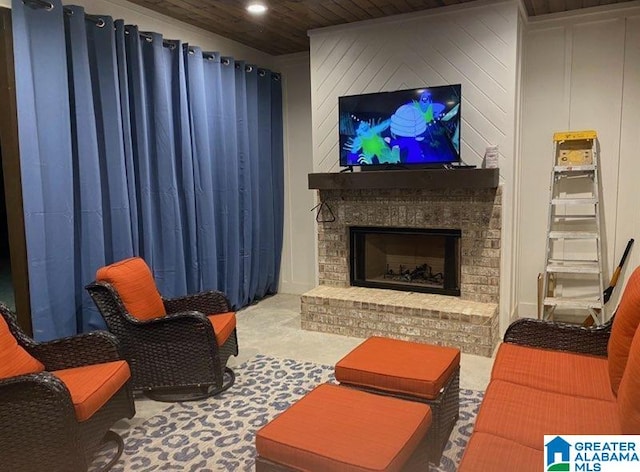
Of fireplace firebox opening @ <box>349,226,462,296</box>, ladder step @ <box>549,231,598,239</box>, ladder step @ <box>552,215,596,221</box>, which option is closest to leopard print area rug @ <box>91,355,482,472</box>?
fireplace firebox opening @ <box>349,226,462,296</box>

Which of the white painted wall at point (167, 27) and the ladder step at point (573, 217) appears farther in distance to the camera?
the ladder step at point (573, 217)

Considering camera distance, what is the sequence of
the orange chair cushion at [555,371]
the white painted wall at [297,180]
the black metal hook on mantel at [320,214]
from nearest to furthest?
the orange chair cushion at [555,371]
the black metal hook on mantel at [320,214]
the white painted wall at [297,180]

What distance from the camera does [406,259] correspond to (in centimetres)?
444

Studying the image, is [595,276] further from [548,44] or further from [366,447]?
[366,447]

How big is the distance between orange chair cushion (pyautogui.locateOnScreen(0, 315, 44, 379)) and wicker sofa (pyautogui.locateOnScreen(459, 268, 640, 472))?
1.88 m

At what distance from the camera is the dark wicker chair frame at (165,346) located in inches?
111

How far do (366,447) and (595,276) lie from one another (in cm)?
322

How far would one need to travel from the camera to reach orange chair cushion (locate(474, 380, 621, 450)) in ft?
5.39

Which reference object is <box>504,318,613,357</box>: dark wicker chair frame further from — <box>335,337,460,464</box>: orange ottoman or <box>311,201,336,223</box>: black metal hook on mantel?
<box>311,201,336,223</box>: black metal hook on mantel

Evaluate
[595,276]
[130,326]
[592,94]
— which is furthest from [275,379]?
[592,94]

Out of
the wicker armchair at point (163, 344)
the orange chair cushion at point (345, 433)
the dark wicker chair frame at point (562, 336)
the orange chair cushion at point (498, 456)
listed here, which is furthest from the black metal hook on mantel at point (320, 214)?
the orange chair cushion at point (498, 456)

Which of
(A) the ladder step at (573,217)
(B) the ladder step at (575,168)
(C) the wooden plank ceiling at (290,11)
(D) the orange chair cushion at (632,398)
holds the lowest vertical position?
(D) the orange chair cushion at (632,398)


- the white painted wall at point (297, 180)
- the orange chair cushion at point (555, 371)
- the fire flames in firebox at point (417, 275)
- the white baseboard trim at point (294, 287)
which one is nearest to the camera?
the orange chair cushion at point (555, 371)

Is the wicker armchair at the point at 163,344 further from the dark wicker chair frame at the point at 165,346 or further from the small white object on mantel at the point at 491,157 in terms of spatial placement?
the small white object on mantel at the point at 491,157
